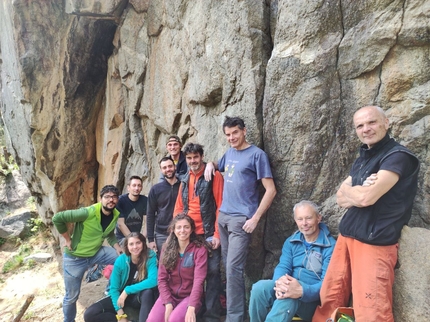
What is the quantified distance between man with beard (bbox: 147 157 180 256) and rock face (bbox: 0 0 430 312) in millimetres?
1060

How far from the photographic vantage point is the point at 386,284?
10.6ft

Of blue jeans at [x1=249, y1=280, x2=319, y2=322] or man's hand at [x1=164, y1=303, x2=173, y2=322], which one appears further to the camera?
man's hand at [x1=164, y1=303, x2=173, y2=322]

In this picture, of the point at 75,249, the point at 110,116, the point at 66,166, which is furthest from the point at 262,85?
the point at 66,166

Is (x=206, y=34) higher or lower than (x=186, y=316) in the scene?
higher

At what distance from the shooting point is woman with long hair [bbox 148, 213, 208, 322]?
4.70 meters

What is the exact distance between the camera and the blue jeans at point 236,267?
462cm

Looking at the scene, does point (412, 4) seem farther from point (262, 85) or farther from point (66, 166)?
point (66, 166)

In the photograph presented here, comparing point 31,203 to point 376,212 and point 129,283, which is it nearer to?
point 129,283

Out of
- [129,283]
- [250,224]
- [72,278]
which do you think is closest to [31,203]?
[72,278]

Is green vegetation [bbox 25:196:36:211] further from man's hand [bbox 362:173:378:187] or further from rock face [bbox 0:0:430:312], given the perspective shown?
man's hand [bbox 362:173:378:187]

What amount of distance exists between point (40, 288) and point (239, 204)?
1132 centimetres

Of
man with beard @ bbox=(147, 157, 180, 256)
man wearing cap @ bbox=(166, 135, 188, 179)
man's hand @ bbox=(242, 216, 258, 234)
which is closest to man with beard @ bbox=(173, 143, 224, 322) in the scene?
man with beard @ bbox=(147, 157, 180, 256)

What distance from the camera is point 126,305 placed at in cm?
522

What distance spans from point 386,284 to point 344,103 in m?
2.66
